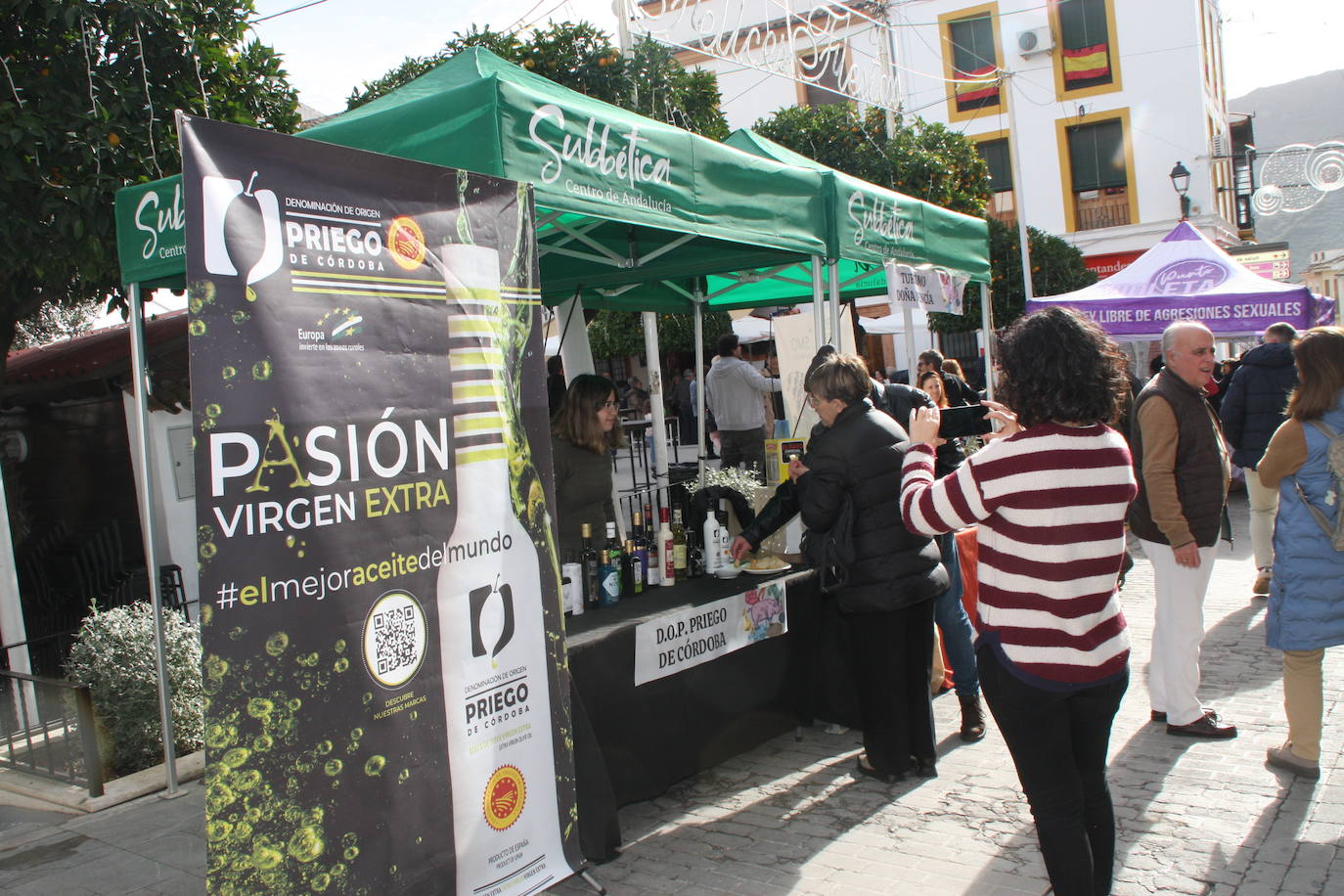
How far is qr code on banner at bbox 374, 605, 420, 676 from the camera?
2.36 m

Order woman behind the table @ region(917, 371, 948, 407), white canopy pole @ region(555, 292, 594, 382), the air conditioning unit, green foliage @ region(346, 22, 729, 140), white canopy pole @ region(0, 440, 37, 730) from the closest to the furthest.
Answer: white canopy pole @ region(0, 440, 37, 730) < white canopy pole @ region(555, 292, 594, 382) < woman behind the table @ region(917, 371, 948, 407) < green foliage @ region(346, 22, 729, 140) < the air conditioning unit

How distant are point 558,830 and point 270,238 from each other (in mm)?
1842

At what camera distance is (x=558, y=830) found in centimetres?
288

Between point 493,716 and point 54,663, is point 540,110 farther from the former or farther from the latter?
point 54,663

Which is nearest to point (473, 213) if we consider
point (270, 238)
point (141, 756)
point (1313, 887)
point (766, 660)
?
point (270, 238)

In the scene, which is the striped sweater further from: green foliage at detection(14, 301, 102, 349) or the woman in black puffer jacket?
green foliage at detection(14, 301, 102, 349)

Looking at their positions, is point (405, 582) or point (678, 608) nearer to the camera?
point (405, 582)

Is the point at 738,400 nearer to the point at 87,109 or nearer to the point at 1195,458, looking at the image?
the point at 1195,458

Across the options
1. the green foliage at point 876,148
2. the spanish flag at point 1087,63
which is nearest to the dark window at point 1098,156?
the spanish flag at point 1087,63

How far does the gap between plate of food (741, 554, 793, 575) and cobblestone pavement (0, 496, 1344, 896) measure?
0.86m

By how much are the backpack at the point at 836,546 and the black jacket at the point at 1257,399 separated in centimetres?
484

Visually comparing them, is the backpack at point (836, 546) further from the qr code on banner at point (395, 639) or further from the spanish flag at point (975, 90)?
the spanish flag at point (975, 90)

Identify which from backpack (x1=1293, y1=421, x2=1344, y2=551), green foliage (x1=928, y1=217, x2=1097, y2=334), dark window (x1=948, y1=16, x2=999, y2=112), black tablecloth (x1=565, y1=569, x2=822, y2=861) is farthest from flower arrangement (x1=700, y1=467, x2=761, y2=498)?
dark window (x1=948, y1=16, x2=999, y2=112)

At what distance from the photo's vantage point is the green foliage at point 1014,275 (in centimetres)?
1923
